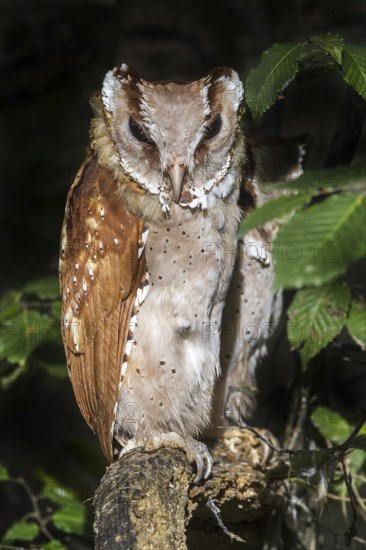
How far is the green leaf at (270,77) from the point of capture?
1.88 metres

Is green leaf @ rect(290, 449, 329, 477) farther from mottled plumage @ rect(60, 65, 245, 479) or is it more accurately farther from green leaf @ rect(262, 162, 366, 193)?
green leaf @ rect(262, 162, 366, 193)

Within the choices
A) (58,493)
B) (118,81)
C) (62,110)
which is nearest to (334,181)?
(118,81)

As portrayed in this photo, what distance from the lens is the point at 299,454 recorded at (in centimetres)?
219

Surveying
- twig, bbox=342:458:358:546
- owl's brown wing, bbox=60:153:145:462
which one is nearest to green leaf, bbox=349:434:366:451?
twig, bbox=342:458:358:546

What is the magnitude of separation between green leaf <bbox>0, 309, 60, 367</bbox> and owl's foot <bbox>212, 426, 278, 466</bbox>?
669 millimetres

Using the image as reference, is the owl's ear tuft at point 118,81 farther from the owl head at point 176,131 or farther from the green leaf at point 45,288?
the green leaf at point 45,288

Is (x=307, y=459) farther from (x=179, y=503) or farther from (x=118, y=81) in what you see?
(x=118, y=81)

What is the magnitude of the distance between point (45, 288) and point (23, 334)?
0.55 ft

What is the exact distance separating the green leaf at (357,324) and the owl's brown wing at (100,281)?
587 mm

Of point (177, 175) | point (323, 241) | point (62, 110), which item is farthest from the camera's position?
point (62, 110)

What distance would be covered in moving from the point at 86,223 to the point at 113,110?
32cm

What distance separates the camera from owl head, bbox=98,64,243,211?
2.05 meters

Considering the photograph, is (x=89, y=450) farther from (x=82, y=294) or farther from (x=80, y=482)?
(x=82, y=294)

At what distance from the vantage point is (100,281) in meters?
2.23
